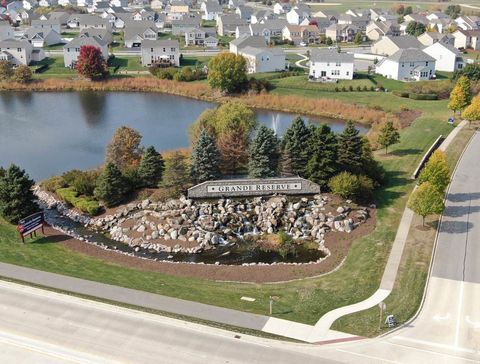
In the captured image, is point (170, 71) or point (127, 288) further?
point (170, 71)

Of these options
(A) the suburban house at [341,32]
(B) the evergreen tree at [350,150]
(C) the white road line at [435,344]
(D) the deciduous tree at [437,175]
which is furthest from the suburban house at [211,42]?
(C) the white road line at [435,344]

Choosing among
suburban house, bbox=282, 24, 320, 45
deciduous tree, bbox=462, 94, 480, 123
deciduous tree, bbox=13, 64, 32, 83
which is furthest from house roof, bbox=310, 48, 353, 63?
deciduous tree, bbox=13, 64, 32, 83

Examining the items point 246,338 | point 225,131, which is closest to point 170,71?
point 225,131

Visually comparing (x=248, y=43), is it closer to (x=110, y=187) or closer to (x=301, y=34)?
(x=301, y=34)

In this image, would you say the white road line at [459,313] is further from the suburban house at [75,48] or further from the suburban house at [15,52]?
the suburban house at [15,52]

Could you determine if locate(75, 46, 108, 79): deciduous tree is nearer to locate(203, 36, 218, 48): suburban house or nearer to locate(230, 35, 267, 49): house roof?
locate(230, 35, 267, 49): house roof

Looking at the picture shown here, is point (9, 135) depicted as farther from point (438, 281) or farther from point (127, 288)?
point (438, 281)

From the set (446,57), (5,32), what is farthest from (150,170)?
(5,32)
